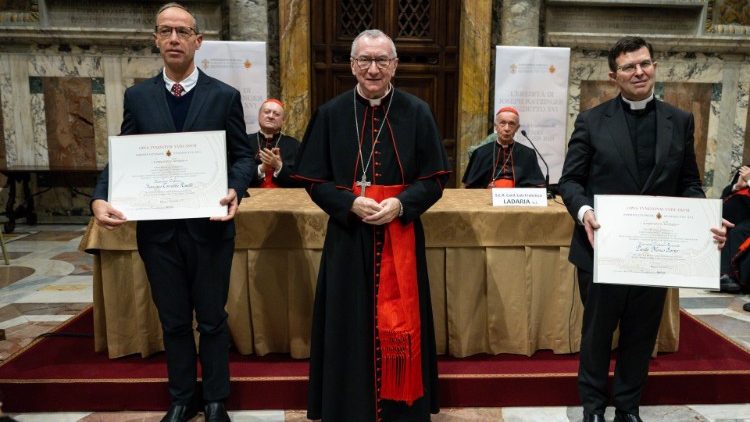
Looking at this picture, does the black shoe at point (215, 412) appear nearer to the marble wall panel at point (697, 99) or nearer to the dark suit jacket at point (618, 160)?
the dark suit jacket at point (618, 160)

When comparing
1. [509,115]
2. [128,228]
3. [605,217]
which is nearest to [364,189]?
[605,217]

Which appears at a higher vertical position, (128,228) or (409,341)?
(128,228)

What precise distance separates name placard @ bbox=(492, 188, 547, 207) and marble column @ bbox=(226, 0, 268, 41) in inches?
191

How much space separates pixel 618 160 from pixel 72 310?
407 cm

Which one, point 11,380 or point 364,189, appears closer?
point 364,189

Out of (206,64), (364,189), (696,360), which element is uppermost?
(206,64)

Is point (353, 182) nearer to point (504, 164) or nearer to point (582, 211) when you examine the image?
point (582, 211)

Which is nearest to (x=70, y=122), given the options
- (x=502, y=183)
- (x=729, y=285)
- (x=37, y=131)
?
(x=37, y=131)

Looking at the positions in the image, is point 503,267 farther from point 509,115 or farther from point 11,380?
point 11,380

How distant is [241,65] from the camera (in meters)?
6.84

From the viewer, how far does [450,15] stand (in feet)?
24.9

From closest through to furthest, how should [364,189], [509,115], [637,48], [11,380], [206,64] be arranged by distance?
[637,48] → [364,189] → [11,380] → [509,115] → [206,64]

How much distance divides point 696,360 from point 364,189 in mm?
2238

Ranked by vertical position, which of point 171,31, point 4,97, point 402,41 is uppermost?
point 402,41
